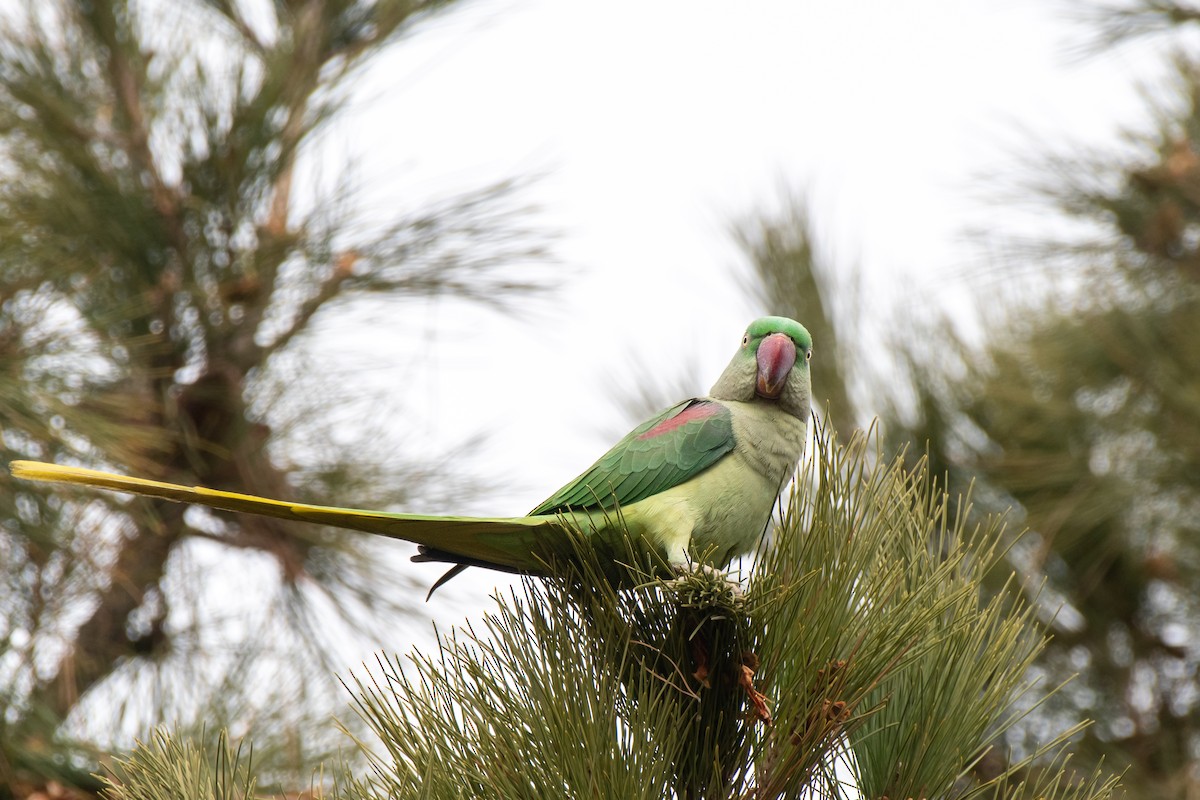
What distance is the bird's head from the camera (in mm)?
2596

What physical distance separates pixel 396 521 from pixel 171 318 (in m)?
1.70

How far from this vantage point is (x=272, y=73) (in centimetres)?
367

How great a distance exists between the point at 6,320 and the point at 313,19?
1.46m

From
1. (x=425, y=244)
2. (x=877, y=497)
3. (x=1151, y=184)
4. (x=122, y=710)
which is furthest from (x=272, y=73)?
(x=1151, y=184)

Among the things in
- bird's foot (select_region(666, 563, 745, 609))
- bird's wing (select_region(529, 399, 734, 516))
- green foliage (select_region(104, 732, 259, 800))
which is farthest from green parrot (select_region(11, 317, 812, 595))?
green foliage (select_region(104, 732, 259, 800))

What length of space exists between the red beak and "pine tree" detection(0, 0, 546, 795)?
1466 mm

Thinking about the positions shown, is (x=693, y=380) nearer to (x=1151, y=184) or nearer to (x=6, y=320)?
(x=1151, y=184)

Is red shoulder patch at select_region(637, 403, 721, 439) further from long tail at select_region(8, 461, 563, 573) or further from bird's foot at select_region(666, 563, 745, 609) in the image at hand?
Answer: bird's foot at select_region(666, 563, 745, 609)

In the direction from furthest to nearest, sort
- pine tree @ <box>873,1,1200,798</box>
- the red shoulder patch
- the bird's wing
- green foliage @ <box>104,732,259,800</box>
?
pine tree @ <box>873,1,1200,798</box>, the red shoulder patch, the bird's wing, green foliage @ <box>104,732,259,800</box>

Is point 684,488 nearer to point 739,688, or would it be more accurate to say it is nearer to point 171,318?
point 739,688

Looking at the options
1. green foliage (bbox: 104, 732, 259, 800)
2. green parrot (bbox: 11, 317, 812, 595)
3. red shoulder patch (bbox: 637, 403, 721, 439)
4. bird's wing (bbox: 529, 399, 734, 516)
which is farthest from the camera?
red shoulder patch (bbox: 637, 403, 721, 439)

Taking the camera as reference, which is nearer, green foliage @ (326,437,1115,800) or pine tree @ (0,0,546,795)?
green foliage @ (326,437,1115,800)

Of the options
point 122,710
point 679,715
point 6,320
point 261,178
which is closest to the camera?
point 679,715

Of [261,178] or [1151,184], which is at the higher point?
[261,178]
